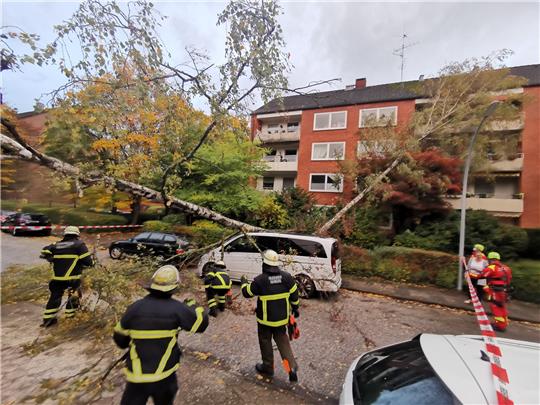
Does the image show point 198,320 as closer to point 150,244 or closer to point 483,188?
point 150,244

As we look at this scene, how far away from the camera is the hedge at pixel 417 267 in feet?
24.7

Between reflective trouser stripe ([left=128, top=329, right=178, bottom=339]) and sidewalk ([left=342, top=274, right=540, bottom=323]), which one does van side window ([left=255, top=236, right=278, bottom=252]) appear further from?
reflective trouser stripe ([left=128, top=329, right=178, bottom=339])

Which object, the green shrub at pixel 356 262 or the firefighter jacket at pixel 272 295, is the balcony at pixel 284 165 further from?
the firefighter jacket at pixel 272 295

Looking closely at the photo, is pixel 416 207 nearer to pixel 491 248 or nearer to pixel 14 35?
pixel 491 248

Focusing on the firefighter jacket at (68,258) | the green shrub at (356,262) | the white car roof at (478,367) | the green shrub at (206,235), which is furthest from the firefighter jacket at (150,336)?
the green shrub at (206,235)

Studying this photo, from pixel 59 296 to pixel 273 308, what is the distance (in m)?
4.23

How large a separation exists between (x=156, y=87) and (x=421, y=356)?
569cm

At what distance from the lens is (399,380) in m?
2.04

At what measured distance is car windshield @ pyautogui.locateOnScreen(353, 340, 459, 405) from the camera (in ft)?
5.87

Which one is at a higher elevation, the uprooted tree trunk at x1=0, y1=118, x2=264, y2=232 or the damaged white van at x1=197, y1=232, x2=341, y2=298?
the uprooted tree trunk at x1=0, y1=118, x2=264, y2=232

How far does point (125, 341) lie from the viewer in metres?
2.44

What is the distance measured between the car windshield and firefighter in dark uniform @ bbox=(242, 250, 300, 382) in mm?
1197

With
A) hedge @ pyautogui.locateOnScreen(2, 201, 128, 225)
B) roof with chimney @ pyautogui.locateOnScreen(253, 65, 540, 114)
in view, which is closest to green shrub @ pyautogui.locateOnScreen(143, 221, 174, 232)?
hedge @ pyautogui.locateOnScreen(2, 201, 128, 225)

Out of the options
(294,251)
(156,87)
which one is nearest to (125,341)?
(156,87)
